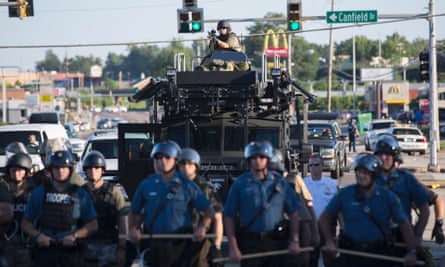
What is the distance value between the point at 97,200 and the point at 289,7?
18.6 metres

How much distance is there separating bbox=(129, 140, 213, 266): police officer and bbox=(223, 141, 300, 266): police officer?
317 millimetres

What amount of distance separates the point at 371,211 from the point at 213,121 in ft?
27.8

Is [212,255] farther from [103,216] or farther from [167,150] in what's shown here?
[103,216]

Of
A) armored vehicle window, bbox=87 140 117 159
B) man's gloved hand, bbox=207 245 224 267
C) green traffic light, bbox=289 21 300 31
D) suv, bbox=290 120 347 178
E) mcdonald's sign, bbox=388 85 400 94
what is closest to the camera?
man's gloved hand, bbox=207 245 224 267

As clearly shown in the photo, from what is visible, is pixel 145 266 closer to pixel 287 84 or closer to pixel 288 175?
pixel 288 175

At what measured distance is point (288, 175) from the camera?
11.9 meters

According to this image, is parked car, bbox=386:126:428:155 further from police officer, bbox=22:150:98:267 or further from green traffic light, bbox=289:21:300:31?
police officer, bbox=22:150:98:267

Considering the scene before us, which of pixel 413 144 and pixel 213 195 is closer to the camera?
pixel 213 195

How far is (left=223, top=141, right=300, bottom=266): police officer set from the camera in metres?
9.27

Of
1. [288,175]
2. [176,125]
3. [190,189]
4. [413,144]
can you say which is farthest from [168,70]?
[413,144]

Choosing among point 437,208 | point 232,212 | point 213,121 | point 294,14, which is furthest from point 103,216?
point 294,14

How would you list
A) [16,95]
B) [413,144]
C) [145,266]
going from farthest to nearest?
[16,95], [413,144], [145,266]

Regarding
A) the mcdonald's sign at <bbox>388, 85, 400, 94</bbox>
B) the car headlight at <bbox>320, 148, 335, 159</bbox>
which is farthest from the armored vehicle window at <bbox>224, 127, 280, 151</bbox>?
the mcdonald's sign at <bbox>388, 85, 400, 94</bbox>

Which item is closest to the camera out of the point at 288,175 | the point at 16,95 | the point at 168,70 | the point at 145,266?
the point at 145,266
